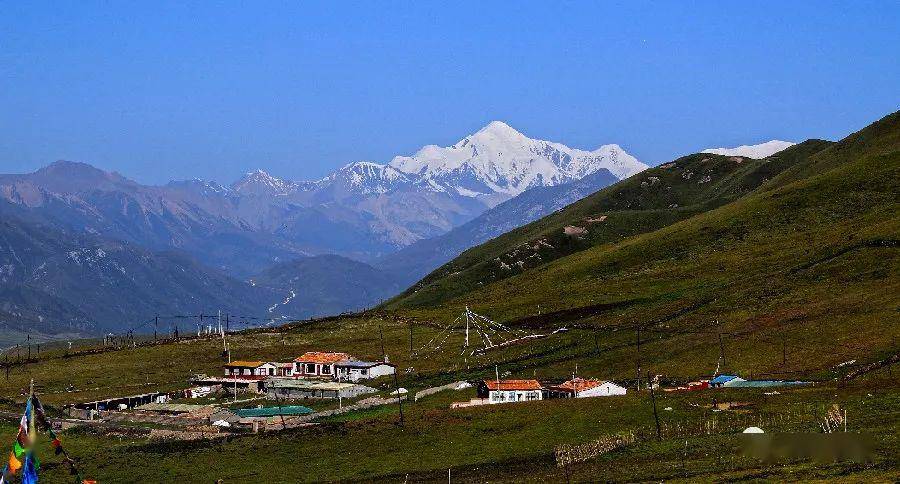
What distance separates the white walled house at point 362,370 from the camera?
181 m

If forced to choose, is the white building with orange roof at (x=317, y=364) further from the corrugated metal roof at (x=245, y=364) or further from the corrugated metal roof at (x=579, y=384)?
the corrugated metal roof at (x=579, y=384)

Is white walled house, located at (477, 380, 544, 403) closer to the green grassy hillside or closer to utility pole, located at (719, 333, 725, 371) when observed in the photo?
the green grassy hillside

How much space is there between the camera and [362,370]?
181625mm

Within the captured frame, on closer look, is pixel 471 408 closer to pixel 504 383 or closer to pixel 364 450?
pixel 504 383

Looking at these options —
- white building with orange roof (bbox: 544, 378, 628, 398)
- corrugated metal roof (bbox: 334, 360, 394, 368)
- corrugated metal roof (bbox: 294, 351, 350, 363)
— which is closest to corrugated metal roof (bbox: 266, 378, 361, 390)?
corrugated metal roof (bbox: 334, 360, 394, 368)

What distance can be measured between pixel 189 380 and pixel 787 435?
114 meters

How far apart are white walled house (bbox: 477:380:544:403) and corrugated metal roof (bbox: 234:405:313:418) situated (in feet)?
69.9

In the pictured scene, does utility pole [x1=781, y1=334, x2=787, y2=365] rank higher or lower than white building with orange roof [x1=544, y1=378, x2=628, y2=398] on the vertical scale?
higher

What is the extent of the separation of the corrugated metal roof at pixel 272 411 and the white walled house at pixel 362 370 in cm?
2818

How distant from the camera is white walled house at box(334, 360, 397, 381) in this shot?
180750 millimetres

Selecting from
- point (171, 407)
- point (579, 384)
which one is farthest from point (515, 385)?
point (171, 407)

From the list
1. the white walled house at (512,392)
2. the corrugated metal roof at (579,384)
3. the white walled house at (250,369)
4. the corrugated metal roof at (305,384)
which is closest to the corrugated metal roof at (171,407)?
the corrugated metal roof at (305,384)

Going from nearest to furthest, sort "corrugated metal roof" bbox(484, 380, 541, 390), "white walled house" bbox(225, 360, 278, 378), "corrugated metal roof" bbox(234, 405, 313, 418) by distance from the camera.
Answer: "corrugated metal roof" bbox(234, 405, 313, 418)
"corrugated metal roof" bbox(484, 380, 541, 390)
"white walled house" bbox(225, 360, 278, 378)

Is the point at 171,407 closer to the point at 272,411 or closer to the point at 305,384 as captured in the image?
the point at 272,411
